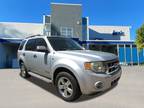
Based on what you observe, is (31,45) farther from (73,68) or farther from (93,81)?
(93,81)

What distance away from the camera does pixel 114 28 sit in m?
33.4

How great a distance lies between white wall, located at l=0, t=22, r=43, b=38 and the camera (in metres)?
30.3

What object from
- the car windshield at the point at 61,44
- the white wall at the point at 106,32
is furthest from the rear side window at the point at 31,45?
the white wall at the point at 106,32

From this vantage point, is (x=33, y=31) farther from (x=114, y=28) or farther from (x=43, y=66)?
(x=43, y=66)

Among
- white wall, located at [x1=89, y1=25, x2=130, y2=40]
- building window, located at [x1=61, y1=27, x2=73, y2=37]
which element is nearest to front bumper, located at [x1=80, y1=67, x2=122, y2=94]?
building window, located at [x1=61, y1=27, x2=73, y2=37]

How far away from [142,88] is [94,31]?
25.6 metres

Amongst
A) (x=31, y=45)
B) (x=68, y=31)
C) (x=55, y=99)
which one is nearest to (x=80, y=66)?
(x=55, y=99)

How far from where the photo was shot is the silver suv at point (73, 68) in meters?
5.10

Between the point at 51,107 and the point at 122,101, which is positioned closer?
the point at 51,107

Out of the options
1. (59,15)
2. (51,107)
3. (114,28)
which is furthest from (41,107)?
(114,28)

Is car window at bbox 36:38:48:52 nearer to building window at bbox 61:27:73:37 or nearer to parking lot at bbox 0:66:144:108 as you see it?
parking lot at bbox 0:66:144:108

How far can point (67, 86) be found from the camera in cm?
565

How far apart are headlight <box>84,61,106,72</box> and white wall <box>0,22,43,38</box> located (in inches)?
1021

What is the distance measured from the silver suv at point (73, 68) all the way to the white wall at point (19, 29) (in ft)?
78.7
